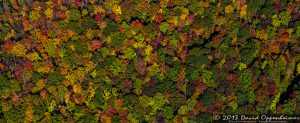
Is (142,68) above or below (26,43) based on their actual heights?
A: below

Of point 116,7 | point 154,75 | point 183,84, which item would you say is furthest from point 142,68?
point 116,7

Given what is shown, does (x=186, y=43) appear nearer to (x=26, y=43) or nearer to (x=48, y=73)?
(x=48, y=73)

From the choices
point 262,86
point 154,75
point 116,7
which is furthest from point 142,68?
point 262,86

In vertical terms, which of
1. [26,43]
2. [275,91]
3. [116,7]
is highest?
[116,7]

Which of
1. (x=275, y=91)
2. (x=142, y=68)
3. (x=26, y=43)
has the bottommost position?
(x=275, y=91)

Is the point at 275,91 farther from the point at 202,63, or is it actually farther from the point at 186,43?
the point at 186,43

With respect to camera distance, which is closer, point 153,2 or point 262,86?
point 262,86
